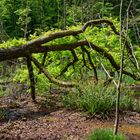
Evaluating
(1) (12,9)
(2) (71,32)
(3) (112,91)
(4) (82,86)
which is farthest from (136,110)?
(1) (12,9)

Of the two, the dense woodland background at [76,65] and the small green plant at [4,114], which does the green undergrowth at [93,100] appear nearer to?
the dense woodland background at [76,65]

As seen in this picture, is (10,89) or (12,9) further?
(12,9)

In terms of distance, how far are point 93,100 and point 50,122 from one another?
1.08 meters

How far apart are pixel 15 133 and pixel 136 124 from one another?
8.80 ft

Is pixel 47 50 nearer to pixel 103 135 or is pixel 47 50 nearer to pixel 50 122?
pixel 50 122

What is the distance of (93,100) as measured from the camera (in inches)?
355

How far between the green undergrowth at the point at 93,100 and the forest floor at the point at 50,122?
0.17m

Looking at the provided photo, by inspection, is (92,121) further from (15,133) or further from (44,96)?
(44,96)

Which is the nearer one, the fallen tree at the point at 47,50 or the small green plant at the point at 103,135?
the small green plant at the point at 103,135

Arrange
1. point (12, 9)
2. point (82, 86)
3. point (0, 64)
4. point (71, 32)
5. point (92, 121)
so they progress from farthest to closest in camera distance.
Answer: point (12, 9)
point (0, 64)
point (71, 32)
point (82, 86)
point (92, 121)

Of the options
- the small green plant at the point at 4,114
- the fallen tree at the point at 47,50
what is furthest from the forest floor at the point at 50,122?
the fallen tree at the point at 47,50

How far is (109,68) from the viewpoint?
11844 mm

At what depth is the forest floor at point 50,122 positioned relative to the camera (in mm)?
7488

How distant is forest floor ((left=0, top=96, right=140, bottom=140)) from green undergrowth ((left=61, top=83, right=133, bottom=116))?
0.17m
